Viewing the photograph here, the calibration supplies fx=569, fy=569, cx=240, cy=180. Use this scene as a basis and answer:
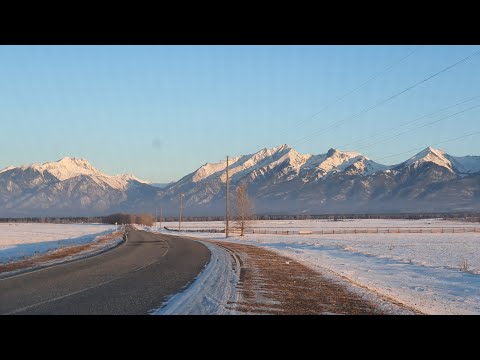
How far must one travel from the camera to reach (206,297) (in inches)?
547

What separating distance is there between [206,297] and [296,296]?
250cm

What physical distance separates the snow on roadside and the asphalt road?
381mm

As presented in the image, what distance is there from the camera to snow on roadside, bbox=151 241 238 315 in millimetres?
11407

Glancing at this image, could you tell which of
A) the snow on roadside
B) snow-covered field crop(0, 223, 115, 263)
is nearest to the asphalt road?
the snow on roadside

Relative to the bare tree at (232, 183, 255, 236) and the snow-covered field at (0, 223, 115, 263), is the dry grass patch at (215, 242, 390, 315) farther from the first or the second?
the bare tree at (232, 183, 255, 236)

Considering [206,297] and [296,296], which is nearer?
[206,297]

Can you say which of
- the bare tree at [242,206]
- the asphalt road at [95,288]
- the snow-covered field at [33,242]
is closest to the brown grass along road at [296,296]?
the asphalt road at [95,288]

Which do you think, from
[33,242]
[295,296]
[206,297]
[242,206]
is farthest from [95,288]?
[242,206]

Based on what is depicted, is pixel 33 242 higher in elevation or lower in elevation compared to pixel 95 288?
higher

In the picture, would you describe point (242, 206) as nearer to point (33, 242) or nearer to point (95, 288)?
point (33, 242)

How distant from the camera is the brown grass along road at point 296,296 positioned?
1209cm
